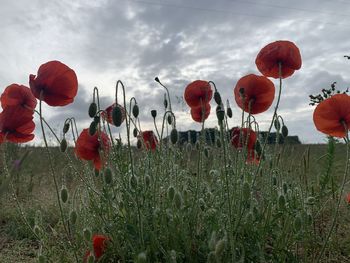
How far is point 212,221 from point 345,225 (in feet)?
5.18

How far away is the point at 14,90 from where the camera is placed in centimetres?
216

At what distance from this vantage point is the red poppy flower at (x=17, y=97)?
2.15 m

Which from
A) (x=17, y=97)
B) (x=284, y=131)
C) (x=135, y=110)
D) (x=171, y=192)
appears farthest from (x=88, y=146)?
(x=284, y=131)

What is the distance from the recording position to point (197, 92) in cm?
226

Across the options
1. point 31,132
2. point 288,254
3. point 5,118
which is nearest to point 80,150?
point 31,132

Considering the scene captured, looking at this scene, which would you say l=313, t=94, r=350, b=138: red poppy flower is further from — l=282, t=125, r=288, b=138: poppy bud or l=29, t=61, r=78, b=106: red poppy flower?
l=29, t=61, r=78, b=106: red poppy flower

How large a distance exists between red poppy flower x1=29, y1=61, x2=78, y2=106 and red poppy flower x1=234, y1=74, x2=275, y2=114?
793 mm

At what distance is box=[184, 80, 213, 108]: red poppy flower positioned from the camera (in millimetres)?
2223

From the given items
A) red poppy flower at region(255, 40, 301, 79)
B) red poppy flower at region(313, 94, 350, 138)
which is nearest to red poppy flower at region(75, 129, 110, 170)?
red poppy flower at region(255, 40, 301, 79)

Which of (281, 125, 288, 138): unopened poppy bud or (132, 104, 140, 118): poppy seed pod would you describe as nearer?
(132, 104, 140, 118): poppy seed pod

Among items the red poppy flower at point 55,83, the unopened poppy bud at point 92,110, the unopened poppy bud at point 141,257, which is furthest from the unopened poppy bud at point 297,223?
the red poppy flower at point 55,83

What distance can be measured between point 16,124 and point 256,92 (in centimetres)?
114

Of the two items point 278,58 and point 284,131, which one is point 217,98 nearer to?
point 278,58

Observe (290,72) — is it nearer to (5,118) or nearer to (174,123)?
(174,123)
